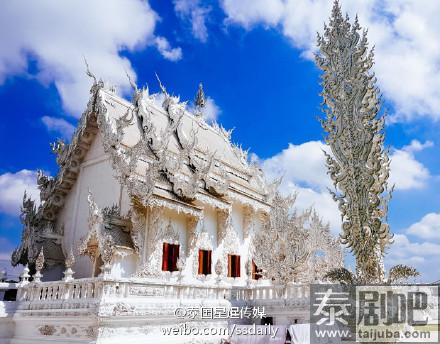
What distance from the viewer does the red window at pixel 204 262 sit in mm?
12879

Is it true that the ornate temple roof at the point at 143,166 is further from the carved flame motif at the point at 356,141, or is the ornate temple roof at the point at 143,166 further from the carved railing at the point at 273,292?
the carved flame motif at the point at 356,141

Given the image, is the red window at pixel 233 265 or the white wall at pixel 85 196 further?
the red window at pixel 233 265

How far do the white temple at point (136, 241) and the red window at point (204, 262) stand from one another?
44 millimetres

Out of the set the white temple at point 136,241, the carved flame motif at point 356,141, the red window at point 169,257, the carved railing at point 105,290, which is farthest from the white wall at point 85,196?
the carved flame motif at point 356,141

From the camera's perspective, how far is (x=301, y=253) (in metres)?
10.8

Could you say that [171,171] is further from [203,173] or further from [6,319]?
[6,319]

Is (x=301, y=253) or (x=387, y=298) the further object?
(x=301, y=253)

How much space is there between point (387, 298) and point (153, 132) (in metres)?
9.78

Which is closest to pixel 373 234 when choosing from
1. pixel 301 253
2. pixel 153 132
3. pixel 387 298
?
pixel 387 298

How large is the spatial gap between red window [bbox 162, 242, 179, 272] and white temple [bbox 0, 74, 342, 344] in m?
0.03

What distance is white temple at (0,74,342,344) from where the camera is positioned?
833cm

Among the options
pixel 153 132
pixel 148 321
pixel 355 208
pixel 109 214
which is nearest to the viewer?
pixel 355 208

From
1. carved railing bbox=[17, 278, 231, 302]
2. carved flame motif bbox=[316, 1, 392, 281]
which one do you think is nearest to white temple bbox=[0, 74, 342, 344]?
carved railing bbox=[17, 278, 231, 302]

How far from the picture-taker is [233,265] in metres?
14.1
